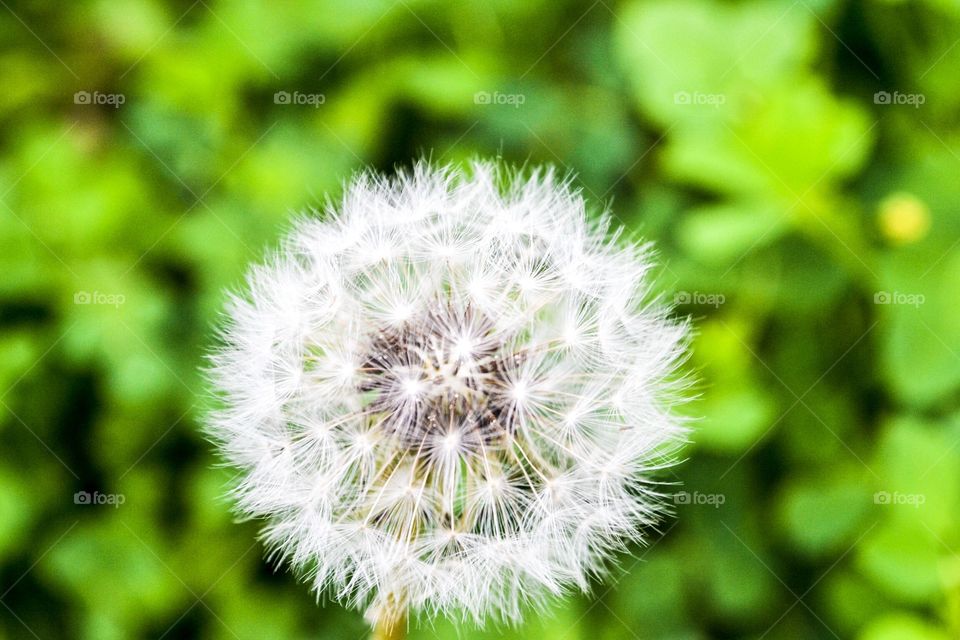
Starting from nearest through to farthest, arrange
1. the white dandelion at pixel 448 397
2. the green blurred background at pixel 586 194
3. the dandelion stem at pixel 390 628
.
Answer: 1. the dandelion stem at pixel 390 628
2. the white dandelion at pixel 448 397
3. the green blurred background at pixel 586 194

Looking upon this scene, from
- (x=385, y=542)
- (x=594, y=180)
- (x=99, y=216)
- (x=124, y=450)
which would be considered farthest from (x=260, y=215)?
(x=385, y=542)

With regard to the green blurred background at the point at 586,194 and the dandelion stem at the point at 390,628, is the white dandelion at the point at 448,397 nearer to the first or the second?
the dandelion stem at the point at 390,628

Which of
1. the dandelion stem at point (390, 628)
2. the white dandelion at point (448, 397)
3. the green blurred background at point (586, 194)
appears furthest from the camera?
the green blurred background at point (586, 194)

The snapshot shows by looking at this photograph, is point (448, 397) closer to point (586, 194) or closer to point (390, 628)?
point (390, 628)

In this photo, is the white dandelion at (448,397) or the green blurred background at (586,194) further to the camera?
the green blurred background at (586,194)

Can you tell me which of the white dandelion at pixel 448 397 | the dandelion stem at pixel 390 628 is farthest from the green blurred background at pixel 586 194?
the dandelion stem at pixel 390 628

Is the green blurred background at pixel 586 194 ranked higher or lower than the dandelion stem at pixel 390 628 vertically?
higher
